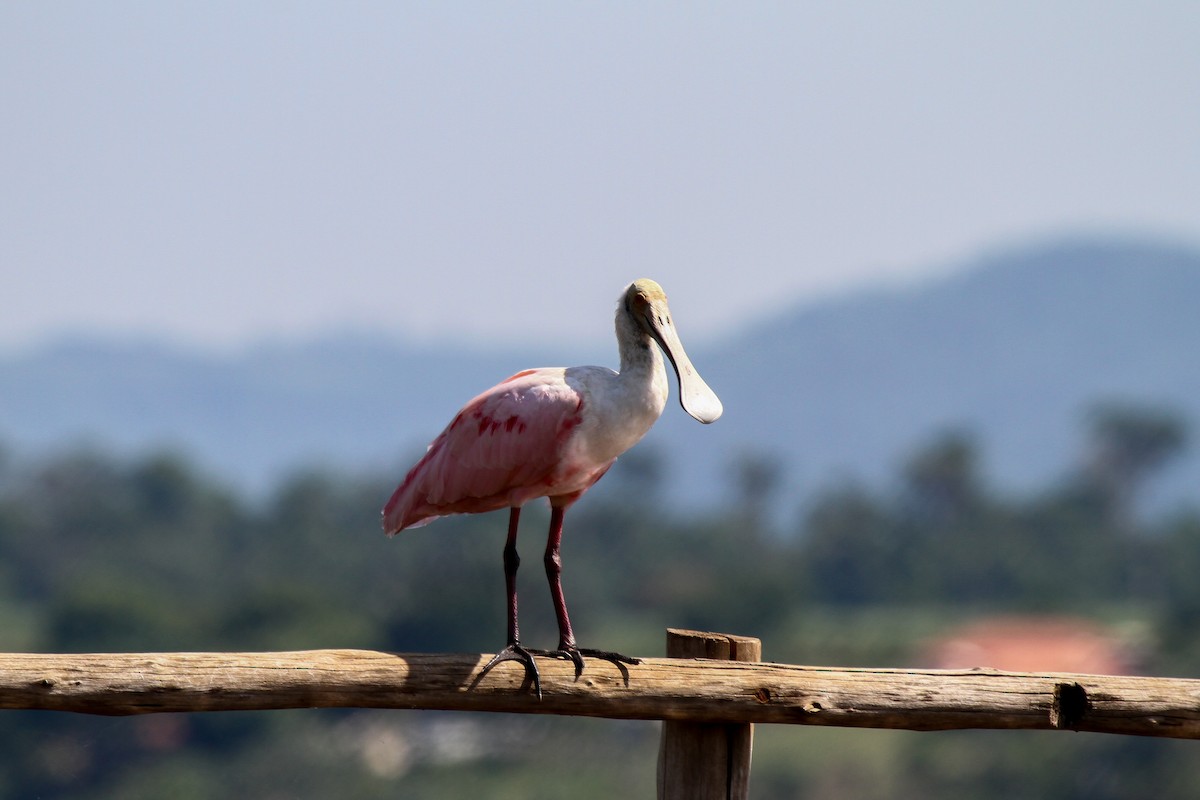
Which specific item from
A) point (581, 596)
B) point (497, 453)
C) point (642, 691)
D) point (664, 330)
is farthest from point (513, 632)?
point (581, 596)

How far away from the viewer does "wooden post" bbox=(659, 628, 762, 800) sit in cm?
547

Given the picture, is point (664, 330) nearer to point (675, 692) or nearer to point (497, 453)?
point (497, 453)

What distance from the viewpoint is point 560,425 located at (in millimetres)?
6047

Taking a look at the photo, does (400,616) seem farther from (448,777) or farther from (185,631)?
(448,777)

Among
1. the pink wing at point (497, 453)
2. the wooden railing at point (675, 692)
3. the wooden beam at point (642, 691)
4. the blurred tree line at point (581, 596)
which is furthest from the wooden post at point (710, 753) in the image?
the blurred tree line at point (581, 596)

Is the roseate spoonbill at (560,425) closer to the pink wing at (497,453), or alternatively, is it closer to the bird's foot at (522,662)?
the pink wing at (497,453)

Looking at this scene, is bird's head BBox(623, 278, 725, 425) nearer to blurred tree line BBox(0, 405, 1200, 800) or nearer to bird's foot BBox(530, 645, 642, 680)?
bird's foot BBox(530, 645, 642, 680)

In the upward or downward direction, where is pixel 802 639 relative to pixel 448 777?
upward

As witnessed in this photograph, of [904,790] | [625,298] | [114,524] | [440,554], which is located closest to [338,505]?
[114,524]

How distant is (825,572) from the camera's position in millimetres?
101438

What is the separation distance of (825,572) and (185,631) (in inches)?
1727

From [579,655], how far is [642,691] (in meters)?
0.33

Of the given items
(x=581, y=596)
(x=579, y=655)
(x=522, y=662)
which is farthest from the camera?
(x=581, y=596)

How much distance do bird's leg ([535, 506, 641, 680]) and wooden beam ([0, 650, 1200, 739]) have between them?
0.04 metres
